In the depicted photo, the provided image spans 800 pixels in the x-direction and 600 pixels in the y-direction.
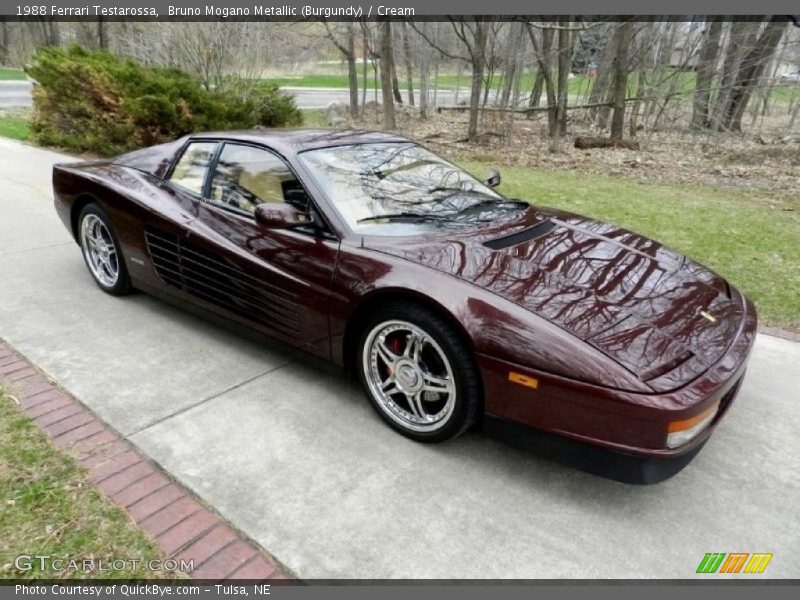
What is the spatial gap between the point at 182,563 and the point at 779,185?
10738 mm

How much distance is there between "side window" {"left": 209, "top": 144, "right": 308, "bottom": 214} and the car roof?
7cm

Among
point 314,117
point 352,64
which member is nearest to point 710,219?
point 352,64

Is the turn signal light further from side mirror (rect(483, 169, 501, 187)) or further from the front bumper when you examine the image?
side mirror (rect(483, 169, 501, 187))

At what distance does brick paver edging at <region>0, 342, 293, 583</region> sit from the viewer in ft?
6.61

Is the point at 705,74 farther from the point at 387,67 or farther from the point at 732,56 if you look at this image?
the point at 387,67

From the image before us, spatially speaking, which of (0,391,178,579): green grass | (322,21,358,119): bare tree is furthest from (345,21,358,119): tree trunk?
(0,391,178,579): green grass

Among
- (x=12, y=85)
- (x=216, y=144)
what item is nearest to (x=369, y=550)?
(x=216, y=144)

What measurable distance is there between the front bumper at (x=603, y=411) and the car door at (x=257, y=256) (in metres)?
1.01

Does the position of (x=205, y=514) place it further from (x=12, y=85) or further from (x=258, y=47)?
(x=12, y=85)

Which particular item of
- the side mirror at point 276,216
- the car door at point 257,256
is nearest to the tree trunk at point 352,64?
the car door at point 257,256

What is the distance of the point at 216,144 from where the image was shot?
3.64 meters

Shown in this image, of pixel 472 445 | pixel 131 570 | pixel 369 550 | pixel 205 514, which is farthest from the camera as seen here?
pixel 472 445

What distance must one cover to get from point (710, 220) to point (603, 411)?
5.87 m

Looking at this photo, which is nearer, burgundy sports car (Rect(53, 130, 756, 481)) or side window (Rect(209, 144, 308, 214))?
burgundy sports car (Rect(53, 130, 756, 481))
